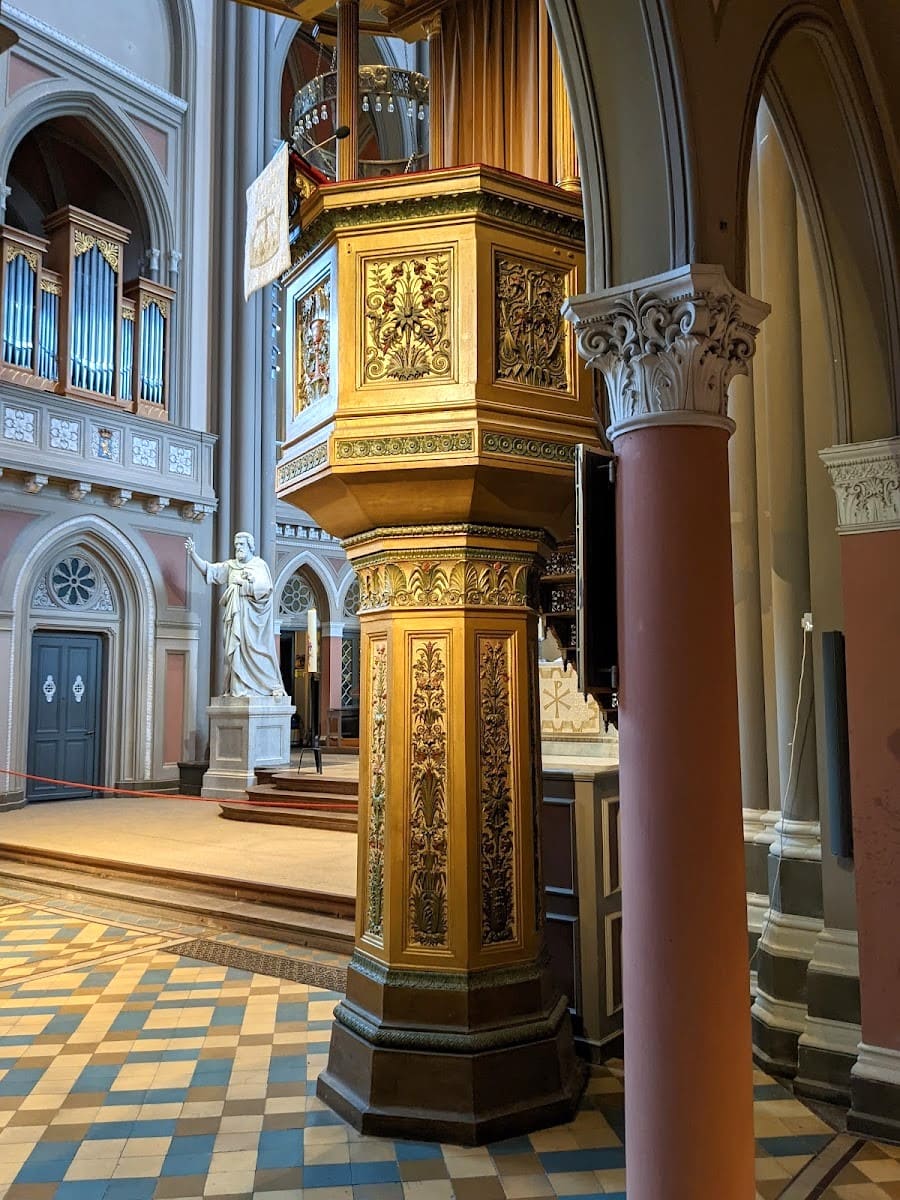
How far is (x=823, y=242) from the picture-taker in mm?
3180

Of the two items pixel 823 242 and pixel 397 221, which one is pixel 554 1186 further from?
pixel 823 242

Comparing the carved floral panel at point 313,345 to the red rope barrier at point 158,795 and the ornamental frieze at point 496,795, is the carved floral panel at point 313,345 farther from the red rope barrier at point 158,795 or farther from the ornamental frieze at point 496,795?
the red rope barrier at point 158,795

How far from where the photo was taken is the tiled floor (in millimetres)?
2496

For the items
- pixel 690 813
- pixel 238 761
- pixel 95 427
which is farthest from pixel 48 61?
pixel 690 813

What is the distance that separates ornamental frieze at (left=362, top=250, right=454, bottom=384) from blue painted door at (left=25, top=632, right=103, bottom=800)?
848 cm

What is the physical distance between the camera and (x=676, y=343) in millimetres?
2115

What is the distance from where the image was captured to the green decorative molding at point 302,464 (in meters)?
2.92

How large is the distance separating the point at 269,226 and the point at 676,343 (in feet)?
A: 4.98

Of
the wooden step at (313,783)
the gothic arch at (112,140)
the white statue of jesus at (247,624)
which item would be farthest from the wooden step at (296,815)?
the gothic arch at (112,140)

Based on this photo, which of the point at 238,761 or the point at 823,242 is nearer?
the point at 823,242

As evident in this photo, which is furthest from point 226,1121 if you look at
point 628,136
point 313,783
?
point 313,783

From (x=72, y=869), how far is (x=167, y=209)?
832 centimetres

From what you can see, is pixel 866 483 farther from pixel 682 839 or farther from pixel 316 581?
pixel 316 581

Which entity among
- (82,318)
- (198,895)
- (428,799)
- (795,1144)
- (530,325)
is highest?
(82,318)
